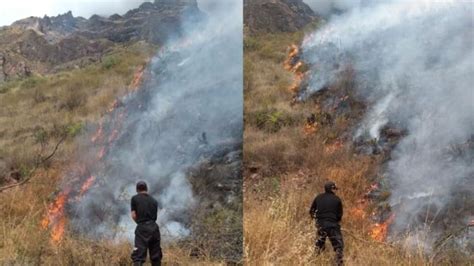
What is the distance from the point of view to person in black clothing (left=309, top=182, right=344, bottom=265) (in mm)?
8500

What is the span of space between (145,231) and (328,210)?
2720 mm

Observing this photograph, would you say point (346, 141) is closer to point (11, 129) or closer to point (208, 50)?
point (208, 50)

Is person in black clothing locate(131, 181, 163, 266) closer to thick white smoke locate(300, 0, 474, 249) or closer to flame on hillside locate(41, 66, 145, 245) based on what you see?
flame on hillside locate(41, 66, 145, 245)

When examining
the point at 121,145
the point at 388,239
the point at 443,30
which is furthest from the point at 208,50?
the point at 443,30

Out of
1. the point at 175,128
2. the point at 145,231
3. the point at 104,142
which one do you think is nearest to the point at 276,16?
the point at 175,128

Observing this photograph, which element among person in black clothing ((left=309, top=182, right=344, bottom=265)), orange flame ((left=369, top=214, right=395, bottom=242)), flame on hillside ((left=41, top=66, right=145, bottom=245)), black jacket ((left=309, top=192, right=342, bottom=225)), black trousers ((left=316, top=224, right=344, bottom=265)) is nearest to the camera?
black trousers ((left=316, top=224, right=344, bottom=265))

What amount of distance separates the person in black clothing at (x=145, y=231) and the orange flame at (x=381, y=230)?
4.04m

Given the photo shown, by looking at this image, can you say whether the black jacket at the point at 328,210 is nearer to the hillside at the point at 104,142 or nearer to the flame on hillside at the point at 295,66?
the hillside at the point at 104,142

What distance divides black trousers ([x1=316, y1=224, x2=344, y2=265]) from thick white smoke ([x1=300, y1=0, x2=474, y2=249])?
4.94 feet

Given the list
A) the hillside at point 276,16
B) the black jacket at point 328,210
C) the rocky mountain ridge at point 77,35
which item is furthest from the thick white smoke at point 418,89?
the rocky mountain ridge at point 77,35

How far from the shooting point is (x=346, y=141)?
12.4 meters

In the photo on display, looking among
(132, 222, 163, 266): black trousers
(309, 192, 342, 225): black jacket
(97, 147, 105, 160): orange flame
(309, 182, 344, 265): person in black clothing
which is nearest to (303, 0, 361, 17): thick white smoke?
(309, 182, 344, 265): person in black clothing

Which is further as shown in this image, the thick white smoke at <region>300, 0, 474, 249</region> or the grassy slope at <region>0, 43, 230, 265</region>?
the thick white smoke at <region>300, 0, 474, 249</region>

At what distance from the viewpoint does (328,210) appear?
8727 millimetres
